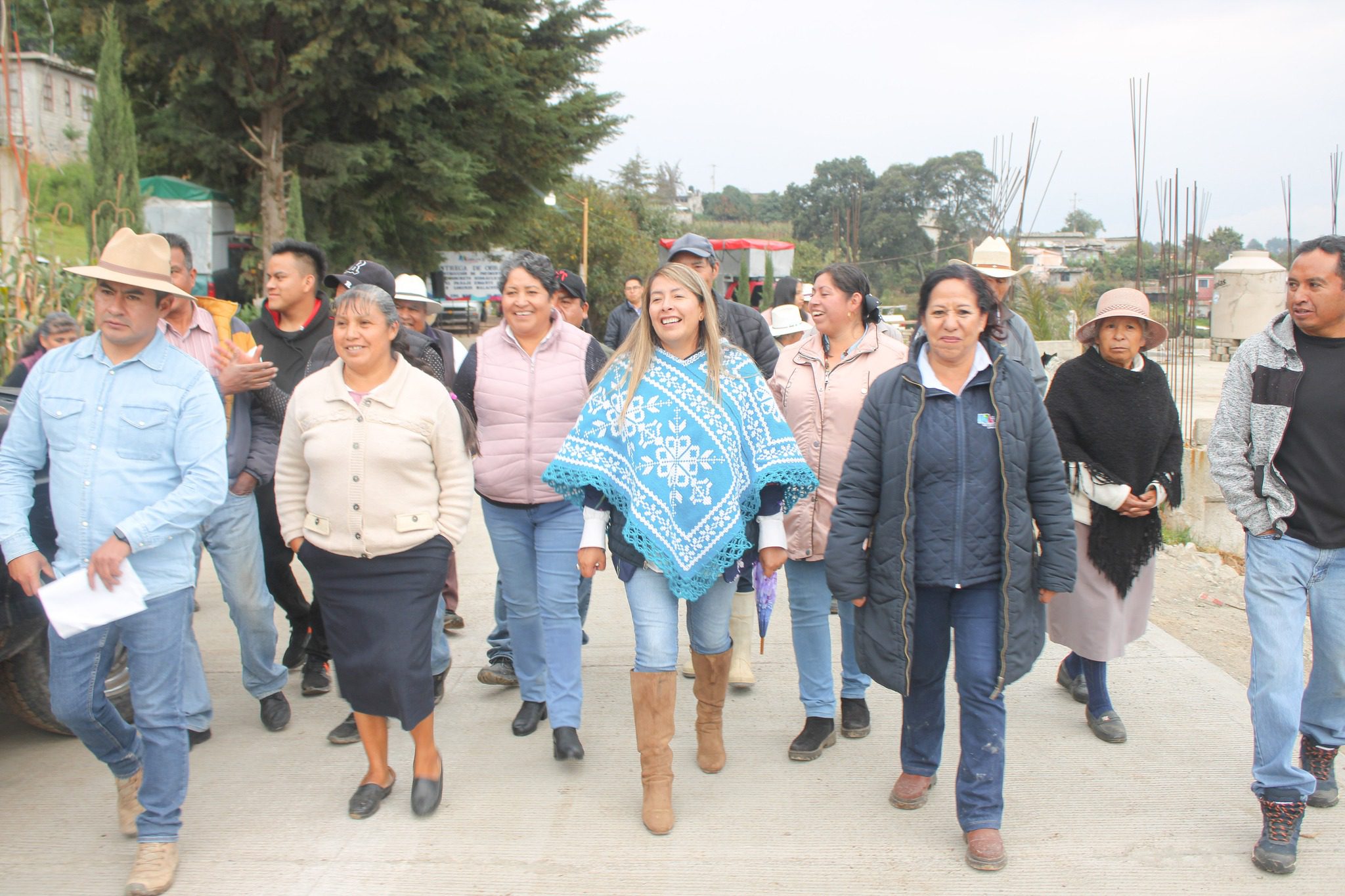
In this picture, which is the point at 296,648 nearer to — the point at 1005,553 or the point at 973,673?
the point at 973,673

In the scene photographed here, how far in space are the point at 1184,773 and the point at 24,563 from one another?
164 inches

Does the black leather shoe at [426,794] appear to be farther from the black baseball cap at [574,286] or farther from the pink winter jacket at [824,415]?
the black baseball cap at [574,286]

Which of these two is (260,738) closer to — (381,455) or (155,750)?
(155,750)

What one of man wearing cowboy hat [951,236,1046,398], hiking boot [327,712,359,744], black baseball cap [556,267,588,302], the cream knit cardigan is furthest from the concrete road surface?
black baseball cap [556,267,588,302]

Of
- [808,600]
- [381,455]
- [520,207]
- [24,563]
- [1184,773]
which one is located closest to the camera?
[24,563]

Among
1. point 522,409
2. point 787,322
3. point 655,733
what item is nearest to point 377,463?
point 522,409

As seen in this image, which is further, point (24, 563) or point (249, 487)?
point (249, 487)

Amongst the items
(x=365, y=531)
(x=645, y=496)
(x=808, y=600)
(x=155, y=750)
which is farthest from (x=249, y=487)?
(x=808, y=600)

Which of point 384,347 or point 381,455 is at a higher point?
point 384,347

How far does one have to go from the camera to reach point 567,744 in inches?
157

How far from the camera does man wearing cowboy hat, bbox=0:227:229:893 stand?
310 centimetres

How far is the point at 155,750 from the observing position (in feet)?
10.4

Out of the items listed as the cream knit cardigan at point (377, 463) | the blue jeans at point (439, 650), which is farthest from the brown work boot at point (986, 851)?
the blue jeans at point (439, 650)

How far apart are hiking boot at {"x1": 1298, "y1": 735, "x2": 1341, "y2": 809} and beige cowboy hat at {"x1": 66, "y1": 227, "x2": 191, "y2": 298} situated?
14.0 ft
